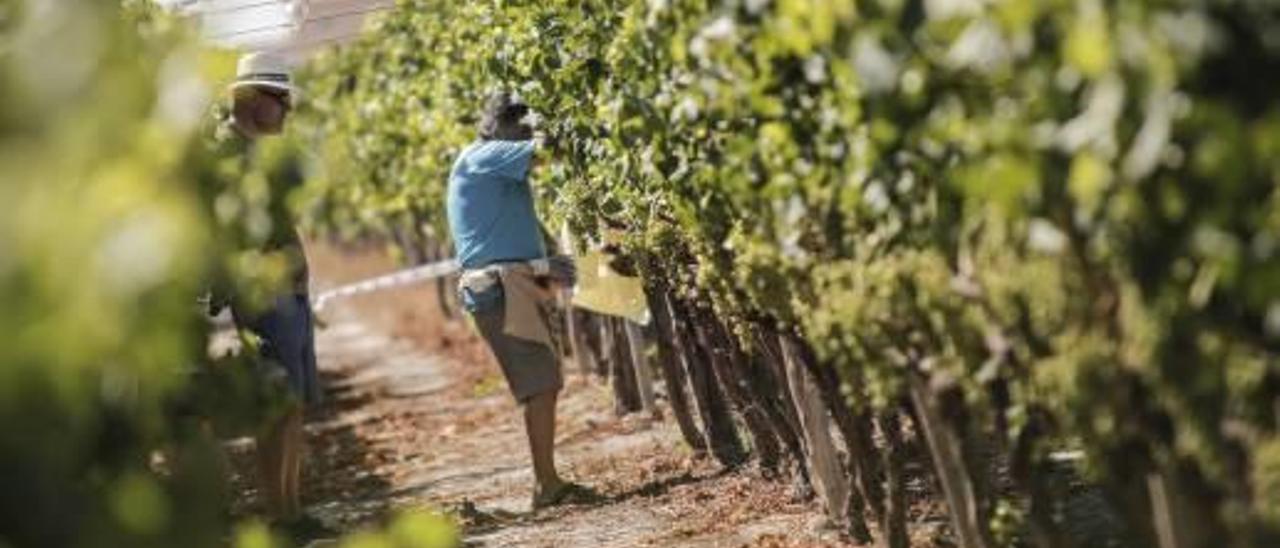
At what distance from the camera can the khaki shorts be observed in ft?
36.4

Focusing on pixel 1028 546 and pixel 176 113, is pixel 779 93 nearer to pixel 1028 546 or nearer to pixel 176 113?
pixel 1028 546

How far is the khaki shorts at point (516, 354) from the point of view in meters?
11.1

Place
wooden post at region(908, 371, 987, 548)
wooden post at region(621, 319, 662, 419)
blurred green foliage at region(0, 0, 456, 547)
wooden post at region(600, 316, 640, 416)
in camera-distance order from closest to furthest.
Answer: blurred green foliage at region(0, 0, 456, 547), wooden post at region(908, 371, 987, 548), wooden post at region(621, 319, 662, 419), wooden post at region(600, 316, 640, 416)

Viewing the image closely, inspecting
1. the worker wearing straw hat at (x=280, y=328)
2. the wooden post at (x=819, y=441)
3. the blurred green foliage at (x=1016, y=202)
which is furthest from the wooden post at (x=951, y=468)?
the worker wearing straw hat at (x=280, y=328)

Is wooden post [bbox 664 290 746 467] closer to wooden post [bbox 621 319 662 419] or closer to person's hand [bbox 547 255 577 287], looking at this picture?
person's hand [bbox 547 255 577 287]

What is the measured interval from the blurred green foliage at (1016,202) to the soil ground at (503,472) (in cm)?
154

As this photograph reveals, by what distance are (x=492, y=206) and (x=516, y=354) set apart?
64 cm

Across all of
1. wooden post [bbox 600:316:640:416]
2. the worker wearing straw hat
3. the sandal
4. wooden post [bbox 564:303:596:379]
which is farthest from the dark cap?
wooden post [bbox 564:303:596:379]

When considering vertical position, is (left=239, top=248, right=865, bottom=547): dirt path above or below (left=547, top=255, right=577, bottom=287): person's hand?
below

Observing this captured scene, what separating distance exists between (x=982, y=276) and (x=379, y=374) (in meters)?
17.4

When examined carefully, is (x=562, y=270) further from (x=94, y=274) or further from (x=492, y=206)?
(x=94, y=274)

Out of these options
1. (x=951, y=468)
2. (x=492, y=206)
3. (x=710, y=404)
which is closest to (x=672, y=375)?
(x=710, y=404)

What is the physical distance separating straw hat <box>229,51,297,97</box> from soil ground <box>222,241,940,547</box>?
1.93 metres

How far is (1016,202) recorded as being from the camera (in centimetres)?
453
